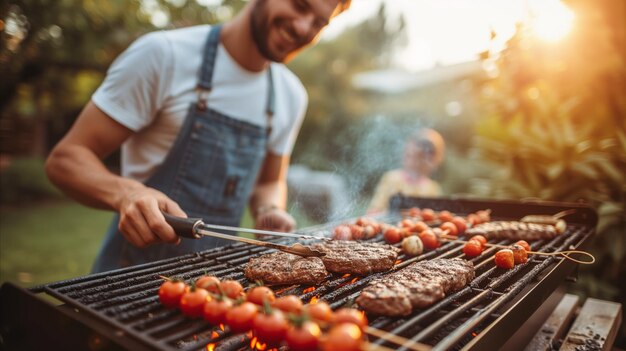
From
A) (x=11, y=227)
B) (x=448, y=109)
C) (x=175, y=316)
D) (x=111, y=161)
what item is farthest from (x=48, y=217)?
(x=448, y=109)

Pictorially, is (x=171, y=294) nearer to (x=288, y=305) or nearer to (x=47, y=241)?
(x=288, y=305)

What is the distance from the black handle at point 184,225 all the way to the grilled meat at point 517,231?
2.44m

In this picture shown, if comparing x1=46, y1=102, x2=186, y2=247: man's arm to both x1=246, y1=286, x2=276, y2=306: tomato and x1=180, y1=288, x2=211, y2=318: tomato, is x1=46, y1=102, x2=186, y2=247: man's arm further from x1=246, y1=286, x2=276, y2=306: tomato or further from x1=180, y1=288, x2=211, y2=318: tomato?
x1=246, y1=286, x2=276, y2=306: tomato

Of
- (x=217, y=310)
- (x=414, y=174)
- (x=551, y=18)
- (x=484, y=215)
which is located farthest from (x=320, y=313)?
(x=414, y=174)

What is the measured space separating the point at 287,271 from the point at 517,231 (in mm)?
2186

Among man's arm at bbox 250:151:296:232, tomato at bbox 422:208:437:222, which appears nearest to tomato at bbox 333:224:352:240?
man's arm at bbox 250:151:296:232

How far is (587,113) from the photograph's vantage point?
5602 mm

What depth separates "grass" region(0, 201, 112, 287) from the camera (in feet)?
26.5

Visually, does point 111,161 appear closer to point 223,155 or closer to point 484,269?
point 223,155

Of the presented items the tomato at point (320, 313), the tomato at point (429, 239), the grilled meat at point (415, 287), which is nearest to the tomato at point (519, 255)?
the grilled meat at point (415, 287)

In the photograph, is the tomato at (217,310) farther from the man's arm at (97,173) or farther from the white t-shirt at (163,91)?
the white t-shirt at (163,91)

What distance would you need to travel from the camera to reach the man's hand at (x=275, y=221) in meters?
3.85

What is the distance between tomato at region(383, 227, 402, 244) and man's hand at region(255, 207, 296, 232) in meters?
0.90

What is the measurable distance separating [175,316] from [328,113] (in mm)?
18047
